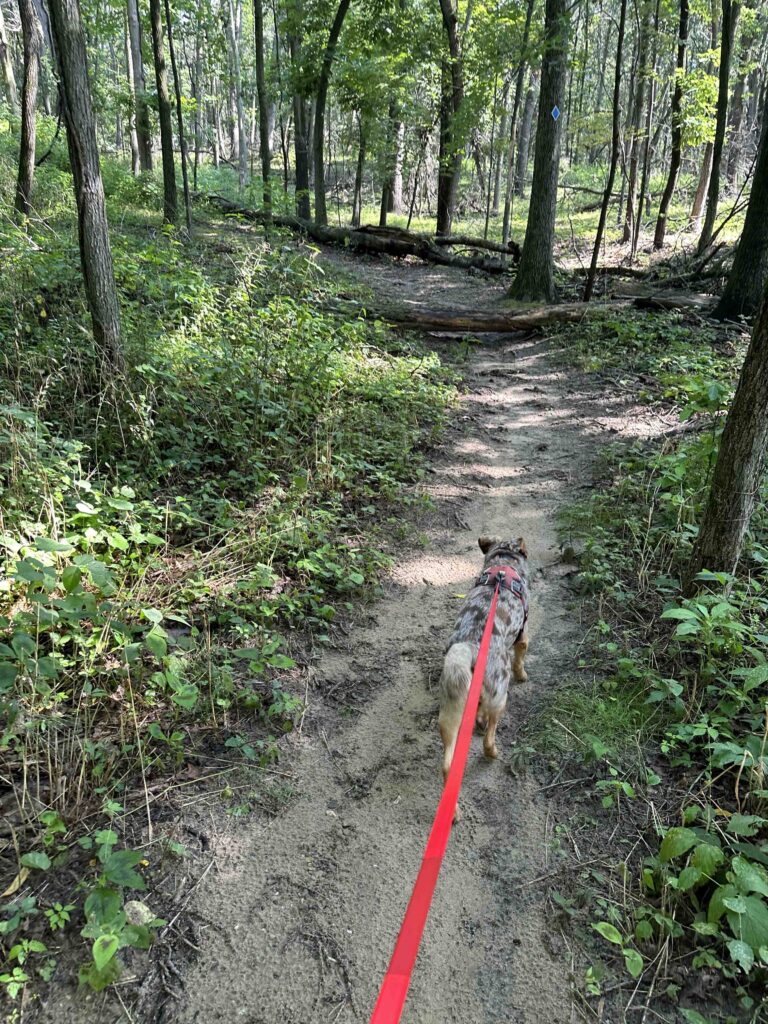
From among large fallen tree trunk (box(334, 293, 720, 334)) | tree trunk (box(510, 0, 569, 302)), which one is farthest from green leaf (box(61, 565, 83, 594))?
tree trunk (box(510, 0, 569, 302))

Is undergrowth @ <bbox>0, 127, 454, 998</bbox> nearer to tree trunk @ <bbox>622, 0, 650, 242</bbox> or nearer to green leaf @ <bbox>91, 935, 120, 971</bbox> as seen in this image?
green leaf @ <bbox>91, 935, 120, 971</bbox>

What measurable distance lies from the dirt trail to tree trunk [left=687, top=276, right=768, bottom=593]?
1060mm

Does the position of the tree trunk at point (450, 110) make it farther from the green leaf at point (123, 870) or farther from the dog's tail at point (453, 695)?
the green leaf at point (123, 870)

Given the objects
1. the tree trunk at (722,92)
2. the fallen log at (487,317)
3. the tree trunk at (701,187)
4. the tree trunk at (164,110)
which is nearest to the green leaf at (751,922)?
the fallen log at (487,317)

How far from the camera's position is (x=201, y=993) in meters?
2.33

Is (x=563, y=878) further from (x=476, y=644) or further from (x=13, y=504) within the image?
(x=13, y=504)

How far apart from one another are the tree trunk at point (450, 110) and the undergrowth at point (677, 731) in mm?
15288

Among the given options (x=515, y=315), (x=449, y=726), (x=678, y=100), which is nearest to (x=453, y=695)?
(x=449, y=726)

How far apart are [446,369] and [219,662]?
714cm

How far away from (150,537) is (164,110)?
41.9 ft

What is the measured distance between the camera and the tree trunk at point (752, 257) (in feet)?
31.5

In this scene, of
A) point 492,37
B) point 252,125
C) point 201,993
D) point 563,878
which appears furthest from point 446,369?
point 252,125

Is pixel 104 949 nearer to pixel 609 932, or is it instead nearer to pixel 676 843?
pixel 609 932

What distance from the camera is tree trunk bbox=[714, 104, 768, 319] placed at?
9602 mm
